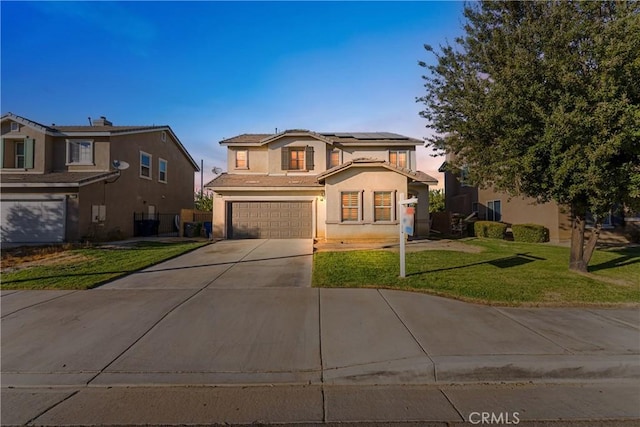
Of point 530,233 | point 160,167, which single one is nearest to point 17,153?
point 160,167

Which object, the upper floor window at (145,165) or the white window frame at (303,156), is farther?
the upper floor window at (145,165)

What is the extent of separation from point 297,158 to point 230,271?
1146 centimetres

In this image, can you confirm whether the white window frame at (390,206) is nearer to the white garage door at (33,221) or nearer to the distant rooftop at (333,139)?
the distant rooftop at (333,139)

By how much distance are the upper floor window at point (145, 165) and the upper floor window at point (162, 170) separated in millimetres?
1380

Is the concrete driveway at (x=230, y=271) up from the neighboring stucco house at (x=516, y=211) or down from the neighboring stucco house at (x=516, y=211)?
down

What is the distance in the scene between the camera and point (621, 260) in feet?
38.1

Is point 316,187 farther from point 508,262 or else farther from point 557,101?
point 557,101

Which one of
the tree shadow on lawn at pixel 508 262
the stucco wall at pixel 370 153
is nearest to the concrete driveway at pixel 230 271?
the tree shadow on lawn at pixel 508 262

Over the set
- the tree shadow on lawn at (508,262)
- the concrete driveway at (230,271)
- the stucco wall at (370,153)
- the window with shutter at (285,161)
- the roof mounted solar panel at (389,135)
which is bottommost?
the concrete driveway at (230,271)

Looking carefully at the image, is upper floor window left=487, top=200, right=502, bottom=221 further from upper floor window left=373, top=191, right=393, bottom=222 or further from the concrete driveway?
the concrete driveway

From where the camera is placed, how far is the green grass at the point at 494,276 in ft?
23.0

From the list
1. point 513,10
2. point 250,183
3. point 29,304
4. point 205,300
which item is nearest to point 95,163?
point 250,183

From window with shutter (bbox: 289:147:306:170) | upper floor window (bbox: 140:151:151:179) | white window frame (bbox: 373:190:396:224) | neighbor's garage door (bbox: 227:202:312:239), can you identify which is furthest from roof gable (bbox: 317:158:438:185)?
upper floor window (bbox: 140:151:151:179)

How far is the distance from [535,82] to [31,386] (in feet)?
33.2
